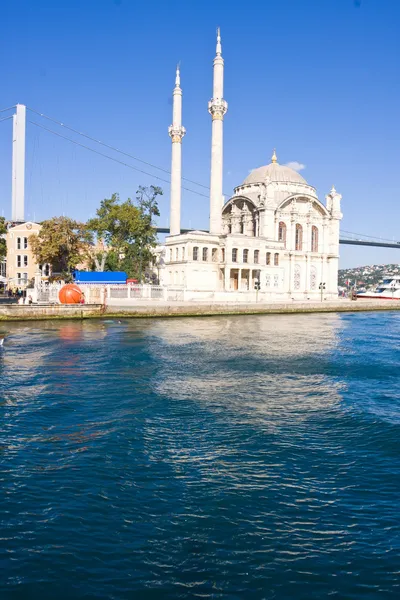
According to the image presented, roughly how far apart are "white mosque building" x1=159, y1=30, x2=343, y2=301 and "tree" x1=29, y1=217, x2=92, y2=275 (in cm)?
1000

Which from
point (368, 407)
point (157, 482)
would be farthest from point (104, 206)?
point (157, 482)

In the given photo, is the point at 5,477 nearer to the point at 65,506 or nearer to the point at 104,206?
the point at 65,506

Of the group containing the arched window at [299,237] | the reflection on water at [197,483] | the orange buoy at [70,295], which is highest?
the arched window at [299,237]

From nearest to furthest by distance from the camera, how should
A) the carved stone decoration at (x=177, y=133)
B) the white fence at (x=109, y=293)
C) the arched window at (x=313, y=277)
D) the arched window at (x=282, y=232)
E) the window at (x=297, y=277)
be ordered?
the white fence at (x=109, y=293), the carved stone decoration at (x=177, y=133), the arched window at (x=282, y=232), the window at (x=297, y=277), the arched window at (x=313, y=277)

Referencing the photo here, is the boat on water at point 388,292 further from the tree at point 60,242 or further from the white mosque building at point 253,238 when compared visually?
the tree at point 60,242

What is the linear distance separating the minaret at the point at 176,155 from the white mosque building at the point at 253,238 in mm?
109

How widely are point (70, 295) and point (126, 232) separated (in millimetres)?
19210

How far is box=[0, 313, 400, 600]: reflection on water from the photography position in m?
5.49

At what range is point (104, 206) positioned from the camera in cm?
5422

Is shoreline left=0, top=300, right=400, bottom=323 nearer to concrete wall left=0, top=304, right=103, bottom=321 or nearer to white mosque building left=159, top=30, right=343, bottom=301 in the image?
concrete wall left=0, top=304, right=103, bottom=321

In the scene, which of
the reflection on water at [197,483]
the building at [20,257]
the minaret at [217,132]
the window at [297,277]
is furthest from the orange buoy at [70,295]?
the window at [297,277]

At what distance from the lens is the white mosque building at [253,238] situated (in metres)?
52.6

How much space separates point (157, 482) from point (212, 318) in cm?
3287

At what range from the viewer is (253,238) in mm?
55312
